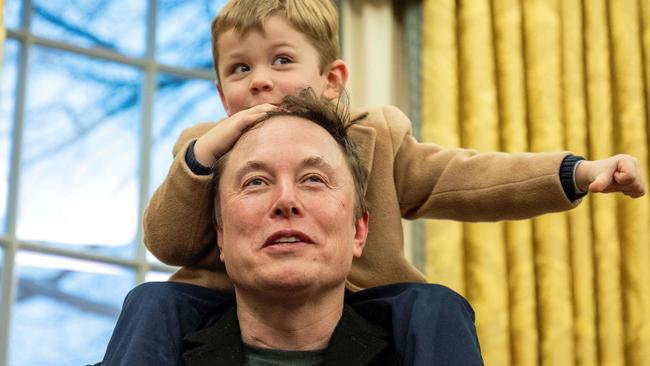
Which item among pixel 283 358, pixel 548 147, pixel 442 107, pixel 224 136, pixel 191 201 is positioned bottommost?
pixel 283 358

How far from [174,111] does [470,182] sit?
1.49m

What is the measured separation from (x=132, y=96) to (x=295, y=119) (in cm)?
152

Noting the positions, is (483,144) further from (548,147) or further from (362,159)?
(362,159)

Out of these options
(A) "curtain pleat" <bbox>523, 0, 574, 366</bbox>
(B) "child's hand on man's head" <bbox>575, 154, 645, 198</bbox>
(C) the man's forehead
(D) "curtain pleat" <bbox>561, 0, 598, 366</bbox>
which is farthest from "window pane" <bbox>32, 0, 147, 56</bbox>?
(B) "child's hand on man's head" <bbox>575, 154, 645, 198</bbox>

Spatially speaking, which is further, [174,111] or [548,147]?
[174,111]

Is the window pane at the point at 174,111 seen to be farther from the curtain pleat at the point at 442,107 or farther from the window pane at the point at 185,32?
the curtain pleat at the point at 442,107

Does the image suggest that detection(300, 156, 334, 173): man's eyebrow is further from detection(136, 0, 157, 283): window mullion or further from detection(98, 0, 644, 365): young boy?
detection(136, 0, 157, 283): window mullion

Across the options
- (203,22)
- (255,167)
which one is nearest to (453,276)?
(203,22)

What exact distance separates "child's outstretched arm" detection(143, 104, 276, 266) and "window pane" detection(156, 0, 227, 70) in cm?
150

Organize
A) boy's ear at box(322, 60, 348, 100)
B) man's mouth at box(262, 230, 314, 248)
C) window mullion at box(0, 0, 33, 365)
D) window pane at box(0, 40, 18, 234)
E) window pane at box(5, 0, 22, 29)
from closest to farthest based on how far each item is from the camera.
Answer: man's mouth at box(262, 230, 314, 248)
boy's ear at box(322, 60, 348, 100)
window mullion at box(0, 0, 33, 365)
window pane at box(0, 40, 18, 234)
window pane at box(5, 0, 22, 29)

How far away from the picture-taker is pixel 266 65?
2.44 m

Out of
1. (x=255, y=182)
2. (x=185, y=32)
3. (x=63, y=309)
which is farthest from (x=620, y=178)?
(x=185, y=32)

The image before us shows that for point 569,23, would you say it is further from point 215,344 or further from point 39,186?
point 215,344

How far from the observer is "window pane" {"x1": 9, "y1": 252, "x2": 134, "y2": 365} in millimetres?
3289
